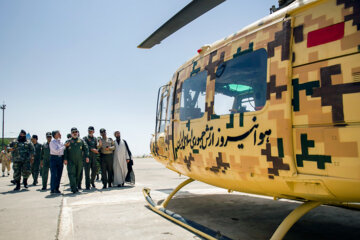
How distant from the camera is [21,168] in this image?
27.5ft

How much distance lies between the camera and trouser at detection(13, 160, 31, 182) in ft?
27.0

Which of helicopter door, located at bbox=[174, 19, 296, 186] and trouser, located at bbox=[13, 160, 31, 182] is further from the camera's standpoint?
trouser, located at bbox=[13, 160, 31, 182]

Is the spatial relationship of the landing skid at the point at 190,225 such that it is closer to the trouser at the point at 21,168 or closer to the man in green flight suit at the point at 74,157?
the man in green flight suit at the point at 74,157

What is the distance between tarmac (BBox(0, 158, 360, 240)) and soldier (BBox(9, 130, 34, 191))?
173cm

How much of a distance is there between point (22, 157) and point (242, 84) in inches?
309

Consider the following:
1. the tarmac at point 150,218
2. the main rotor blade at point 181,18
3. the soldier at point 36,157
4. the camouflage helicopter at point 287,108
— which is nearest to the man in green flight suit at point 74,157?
the tarmac at point 150,218

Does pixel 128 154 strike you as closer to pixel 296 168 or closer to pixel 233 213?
pixel 233 213

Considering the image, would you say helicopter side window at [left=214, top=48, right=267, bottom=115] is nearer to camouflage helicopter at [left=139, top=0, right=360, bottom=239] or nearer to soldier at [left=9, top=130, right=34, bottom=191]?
camouflage helicopter at [left=139, top=0, right=360, bottom=239]

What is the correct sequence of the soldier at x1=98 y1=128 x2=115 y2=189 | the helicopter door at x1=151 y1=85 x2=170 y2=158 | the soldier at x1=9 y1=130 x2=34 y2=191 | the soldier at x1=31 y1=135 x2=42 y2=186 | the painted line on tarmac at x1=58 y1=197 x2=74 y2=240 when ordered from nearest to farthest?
the painted line on tarmac at x1=58 y1=197 x2=74 y2=240
the helicopter door at x1=151 y1=85 x2=170 y2=158
the soldier at x1=9 y1=130 x2=34 y2=191
the soldier at x1=98 y1=128 x2=115 y2=189
the soldier at x1=31 y1=135 x2=42 y2=186

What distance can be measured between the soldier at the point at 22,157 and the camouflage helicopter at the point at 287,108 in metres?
6.75

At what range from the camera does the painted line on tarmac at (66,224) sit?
377 centimetres

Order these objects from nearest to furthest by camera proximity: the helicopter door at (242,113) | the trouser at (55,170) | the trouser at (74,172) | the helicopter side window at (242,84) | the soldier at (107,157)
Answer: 1. the helicopter door at (242,113)
2. the helicopter side window at (242,84)
3. the trouser at (74,172)
4. the trouser at (55,170)
5. the soldier at (107,157)

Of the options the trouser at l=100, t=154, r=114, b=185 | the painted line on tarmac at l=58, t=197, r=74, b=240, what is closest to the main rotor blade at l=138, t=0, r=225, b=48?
the painted line on tarmac at l=58, t=197, r=74, b=240

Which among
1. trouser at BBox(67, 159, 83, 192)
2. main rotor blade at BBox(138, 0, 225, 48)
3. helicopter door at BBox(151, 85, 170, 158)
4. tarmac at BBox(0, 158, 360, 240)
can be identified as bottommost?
tarmac at BBox(0, 158, 360, 240)
